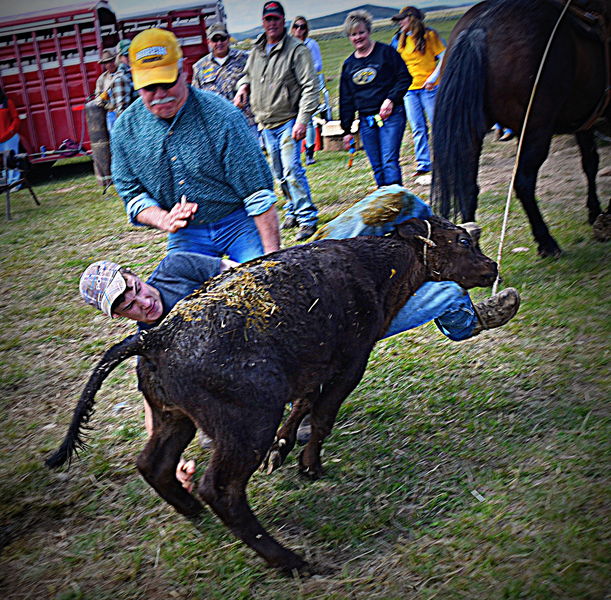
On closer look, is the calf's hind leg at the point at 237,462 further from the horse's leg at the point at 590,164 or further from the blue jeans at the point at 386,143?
the blue jeans at the point at 386,143

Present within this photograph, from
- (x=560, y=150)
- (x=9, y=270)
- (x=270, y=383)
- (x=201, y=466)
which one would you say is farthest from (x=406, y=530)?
(x=560, y=150)

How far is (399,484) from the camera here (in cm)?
307

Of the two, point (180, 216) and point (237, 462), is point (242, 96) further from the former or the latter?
point (237, 462)

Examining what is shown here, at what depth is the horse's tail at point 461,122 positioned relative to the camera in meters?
4.97

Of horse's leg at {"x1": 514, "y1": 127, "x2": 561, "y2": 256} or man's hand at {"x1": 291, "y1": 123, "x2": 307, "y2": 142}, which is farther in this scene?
man's hand at {"x1": 291, "y1": 123, "x2": 307, "y2": 142}

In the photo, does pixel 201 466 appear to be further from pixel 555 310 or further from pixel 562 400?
pixel 555 310

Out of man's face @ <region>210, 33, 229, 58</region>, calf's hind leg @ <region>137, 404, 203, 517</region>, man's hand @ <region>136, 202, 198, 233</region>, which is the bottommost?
calf's hind leg @ <region>137, 404, 203, 517</region>

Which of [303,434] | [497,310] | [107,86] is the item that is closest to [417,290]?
[497,310]

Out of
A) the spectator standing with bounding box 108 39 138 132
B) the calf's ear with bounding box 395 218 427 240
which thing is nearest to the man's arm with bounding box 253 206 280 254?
the calf's ear with bounding box 395 218 427 240

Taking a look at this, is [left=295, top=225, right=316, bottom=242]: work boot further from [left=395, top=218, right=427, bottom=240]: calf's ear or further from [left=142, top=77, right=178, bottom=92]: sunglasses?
[left=142, top=77, right=178, bottom=92]: sunglasses

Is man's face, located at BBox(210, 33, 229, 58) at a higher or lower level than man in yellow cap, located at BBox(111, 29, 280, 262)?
higher

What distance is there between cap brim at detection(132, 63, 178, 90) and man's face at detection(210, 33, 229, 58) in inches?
221

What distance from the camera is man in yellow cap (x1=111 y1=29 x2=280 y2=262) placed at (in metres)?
3.37

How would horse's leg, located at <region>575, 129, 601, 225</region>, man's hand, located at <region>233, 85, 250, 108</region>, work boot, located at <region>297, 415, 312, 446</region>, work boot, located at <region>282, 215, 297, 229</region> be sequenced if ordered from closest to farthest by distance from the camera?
work boot, located at <region>297, 415, 312, 446</region>, horse's leg, located at <region>575, 129, 601, 225</region>, work boot, located at <region>282, 215, 297, 229</region>, man's hand, located at <region>233, 85, 250, 108</region>
